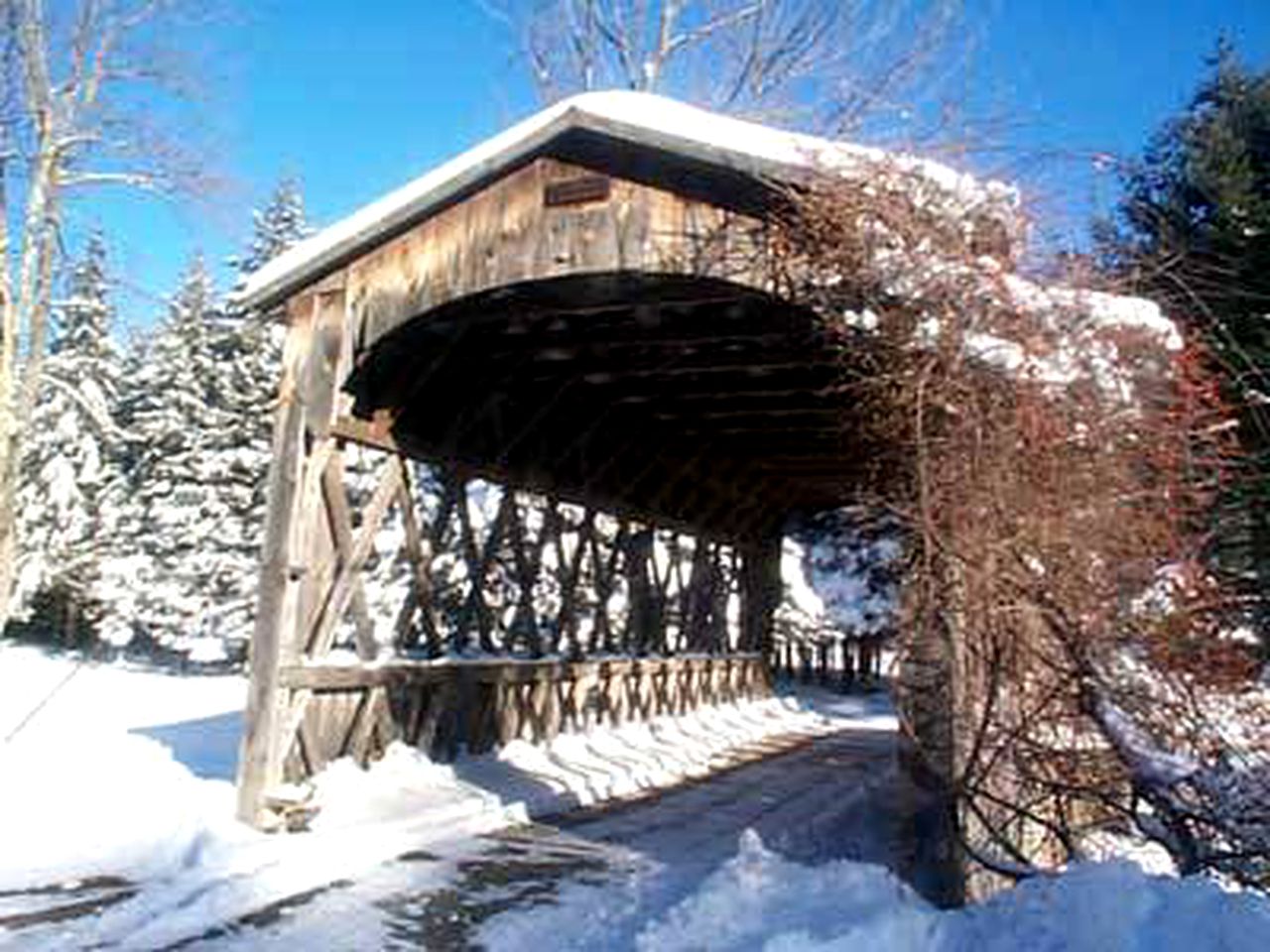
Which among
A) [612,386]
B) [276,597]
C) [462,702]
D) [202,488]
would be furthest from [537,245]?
[202,488]

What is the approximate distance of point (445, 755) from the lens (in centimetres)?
957

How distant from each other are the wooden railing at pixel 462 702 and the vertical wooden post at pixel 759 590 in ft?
11.0

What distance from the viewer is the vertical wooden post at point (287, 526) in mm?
7195

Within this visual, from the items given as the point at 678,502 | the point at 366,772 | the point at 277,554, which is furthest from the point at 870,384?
the point at 678,502

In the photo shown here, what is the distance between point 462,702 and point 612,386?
128 inches

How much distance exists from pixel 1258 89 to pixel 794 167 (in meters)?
10.9

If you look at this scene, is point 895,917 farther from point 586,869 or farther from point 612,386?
point 612,386

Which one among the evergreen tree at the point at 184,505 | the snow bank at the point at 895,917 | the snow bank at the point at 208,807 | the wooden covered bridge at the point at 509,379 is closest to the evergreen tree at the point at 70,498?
the evergreen tree at the point at 184,505

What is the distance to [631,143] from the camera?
6.79 meters

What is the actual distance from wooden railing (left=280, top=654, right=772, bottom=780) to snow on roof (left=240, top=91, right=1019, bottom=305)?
277 centimetres

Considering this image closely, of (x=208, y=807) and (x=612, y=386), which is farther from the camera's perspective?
(x=612, y=386)

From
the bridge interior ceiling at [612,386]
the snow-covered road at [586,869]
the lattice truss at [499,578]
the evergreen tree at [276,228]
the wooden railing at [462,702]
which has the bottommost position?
the snow-covered road at [586,869]

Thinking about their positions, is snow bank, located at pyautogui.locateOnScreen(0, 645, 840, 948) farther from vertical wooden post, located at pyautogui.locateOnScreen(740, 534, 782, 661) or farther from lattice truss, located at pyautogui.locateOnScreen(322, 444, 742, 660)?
vertical wooden post, located at pyautogui.locateOnScreen(740, 534, 782, 661)

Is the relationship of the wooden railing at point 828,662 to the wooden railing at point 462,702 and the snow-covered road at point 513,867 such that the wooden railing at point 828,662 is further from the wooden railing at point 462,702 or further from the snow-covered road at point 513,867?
the snow-covered road at point 513,867
